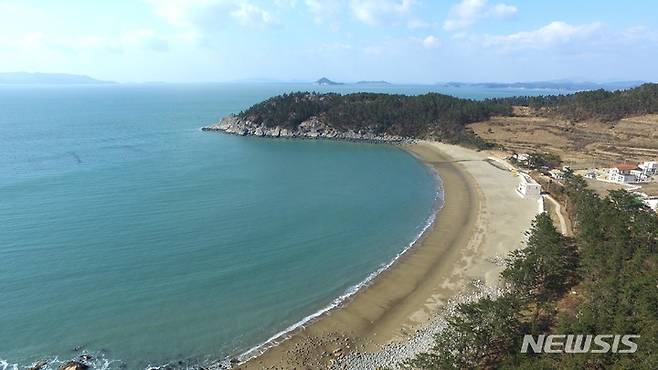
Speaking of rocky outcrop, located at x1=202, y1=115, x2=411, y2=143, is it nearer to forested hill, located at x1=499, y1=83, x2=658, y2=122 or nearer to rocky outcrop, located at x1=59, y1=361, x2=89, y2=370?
forested hill, located at x1=499, y1=83, x2=658, y2=122

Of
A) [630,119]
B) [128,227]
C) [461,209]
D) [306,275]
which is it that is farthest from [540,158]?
[128,227]

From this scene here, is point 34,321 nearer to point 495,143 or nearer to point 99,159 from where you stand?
point 99,159

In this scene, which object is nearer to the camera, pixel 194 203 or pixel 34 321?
pixel 34 321

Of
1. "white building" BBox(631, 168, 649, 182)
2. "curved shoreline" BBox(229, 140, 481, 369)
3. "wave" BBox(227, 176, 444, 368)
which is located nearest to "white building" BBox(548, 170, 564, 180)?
"white building" BBox(631, 168, 649, 182)

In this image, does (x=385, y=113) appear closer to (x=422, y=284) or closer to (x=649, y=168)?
(x=649, y=168)

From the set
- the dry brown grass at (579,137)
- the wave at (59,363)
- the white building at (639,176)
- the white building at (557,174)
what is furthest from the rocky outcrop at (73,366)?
the dry brown grass at (579,137)

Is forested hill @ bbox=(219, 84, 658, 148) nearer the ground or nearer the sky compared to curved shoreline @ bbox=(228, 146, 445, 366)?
nearer the sky
